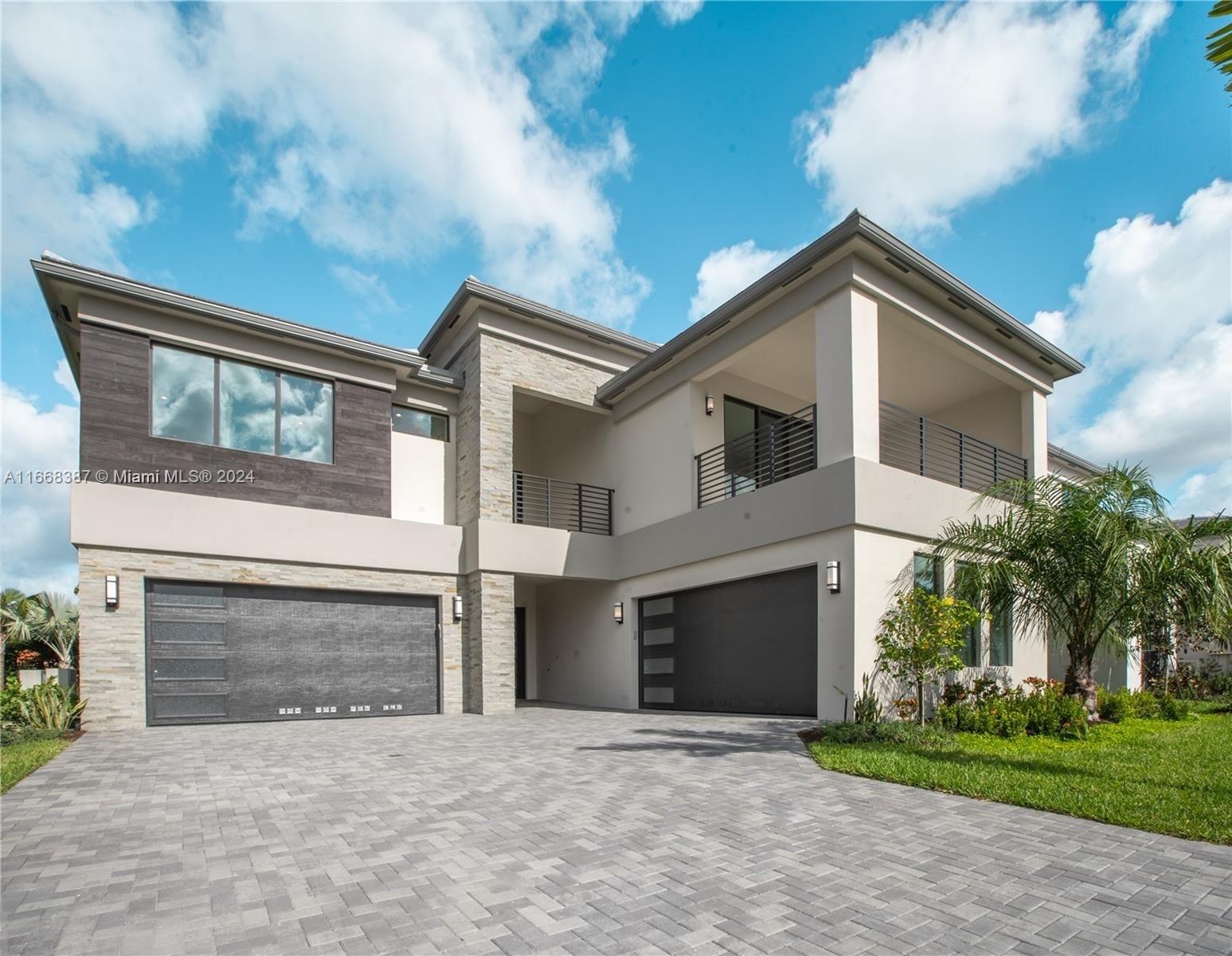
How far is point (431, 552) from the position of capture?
1409cm

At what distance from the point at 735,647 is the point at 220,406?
9.82m

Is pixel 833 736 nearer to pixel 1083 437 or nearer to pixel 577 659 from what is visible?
pixel 577 659

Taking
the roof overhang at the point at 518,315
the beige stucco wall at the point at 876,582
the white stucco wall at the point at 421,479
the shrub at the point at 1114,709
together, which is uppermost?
the roof overhang at the point at 518,315

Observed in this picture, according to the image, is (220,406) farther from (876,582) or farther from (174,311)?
(876,582)

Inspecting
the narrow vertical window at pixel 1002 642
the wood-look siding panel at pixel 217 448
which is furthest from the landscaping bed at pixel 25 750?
the narrow vertical window at pixel 1002 642

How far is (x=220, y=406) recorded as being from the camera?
12398mm

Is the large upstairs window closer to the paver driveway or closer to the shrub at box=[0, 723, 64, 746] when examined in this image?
the shrub at box=[0, 723, 64, 746]

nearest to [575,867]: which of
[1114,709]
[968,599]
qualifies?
[968,599]

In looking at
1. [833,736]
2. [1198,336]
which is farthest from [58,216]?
[1198,336]

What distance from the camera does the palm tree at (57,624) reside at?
19500 millimetres

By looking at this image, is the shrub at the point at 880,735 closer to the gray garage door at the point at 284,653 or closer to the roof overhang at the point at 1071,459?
the gray garage door at the point at 284,653

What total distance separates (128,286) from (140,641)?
554 cm

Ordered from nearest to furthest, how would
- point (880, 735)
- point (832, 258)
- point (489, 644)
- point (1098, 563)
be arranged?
point (880, 735)
point (1098, 563)
point (832, 258)
point (489, 644)

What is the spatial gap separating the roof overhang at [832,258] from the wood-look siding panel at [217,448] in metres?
5.31
